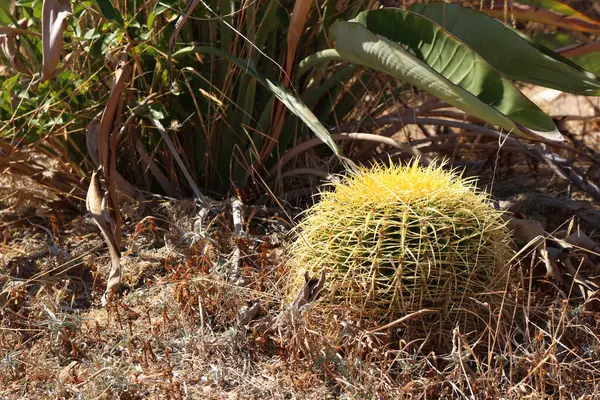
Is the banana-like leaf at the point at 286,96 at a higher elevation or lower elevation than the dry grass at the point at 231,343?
higher

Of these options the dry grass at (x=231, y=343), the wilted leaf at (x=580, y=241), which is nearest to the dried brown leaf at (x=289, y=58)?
the dry grass at (x=231, y=343)

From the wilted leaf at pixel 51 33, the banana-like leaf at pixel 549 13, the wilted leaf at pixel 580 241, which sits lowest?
the wilted leaf at pixel 580 241

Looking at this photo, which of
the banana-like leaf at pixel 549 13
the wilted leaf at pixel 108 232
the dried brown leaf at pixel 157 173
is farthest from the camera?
the dried brown leaf at pixel 157 173

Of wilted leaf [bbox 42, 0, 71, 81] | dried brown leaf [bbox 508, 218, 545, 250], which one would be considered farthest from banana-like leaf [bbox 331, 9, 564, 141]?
wilted leaf [bbox 42, 0, 71, 81]

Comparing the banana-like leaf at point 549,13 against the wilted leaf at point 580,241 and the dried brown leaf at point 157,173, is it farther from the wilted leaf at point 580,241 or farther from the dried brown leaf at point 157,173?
the dried brown leaf at point 157,173

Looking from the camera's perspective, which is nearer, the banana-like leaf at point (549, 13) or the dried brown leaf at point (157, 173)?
the banana-like leaf at point (549, 13)

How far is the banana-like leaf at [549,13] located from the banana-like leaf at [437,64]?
1.88 feet

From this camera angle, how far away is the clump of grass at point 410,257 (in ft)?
6.37

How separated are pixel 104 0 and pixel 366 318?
1142mm

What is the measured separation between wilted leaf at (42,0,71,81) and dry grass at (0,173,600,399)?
0.64 metres

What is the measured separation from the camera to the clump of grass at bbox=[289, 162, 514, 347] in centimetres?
194

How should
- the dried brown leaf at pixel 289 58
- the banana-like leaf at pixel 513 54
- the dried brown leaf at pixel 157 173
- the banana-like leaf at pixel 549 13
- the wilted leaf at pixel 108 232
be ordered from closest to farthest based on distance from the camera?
the banana-like leaf at pixel 513 54 < the wilted leaf at pixel 108 232 < the dried brown leaf at pixel 289 58 < the banana-like leaf at pixel 549 13 < the dried brown leaf at pixel 157 173

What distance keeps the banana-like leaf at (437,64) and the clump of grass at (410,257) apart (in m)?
0.22

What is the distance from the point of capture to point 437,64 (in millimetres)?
2150
